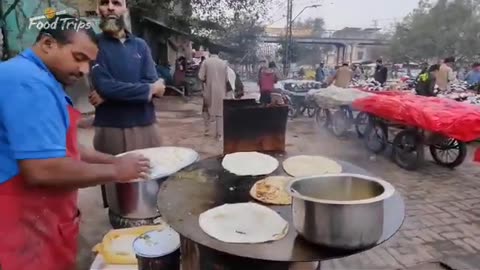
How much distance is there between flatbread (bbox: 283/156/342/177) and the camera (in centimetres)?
206

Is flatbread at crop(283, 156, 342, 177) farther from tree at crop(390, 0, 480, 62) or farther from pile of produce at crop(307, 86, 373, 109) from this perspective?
tree at crop(390, 0, 480, 62)

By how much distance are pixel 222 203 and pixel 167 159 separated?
885mm

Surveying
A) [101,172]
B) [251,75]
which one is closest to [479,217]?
[101,172]

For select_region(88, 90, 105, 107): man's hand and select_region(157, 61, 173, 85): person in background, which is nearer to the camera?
select_region(88, 90, 105, 107): man's hand

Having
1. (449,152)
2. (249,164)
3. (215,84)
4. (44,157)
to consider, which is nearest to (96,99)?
(249,164)

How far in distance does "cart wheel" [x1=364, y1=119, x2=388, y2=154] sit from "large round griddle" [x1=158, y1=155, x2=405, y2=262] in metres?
4.51

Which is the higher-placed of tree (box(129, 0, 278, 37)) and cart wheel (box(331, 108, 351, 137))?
tree (box(129, 0, 278, 37))

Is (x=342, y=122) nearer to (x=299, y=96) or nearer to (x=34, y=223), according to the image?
(x=299, y=96)

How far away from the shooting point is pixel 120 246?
88.0 inches

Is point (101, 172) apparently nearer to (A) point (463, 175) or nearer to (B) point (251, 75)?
(A) point (463, 175)

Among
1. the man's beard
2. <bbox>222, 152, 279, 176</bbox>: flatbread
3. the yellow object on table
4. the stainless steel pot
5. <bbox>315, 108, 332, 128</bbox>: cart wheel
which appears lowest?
<bbox>315, 108, 332, 128</bbox>: cart wheel

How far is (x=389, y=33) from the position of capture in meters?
37.0

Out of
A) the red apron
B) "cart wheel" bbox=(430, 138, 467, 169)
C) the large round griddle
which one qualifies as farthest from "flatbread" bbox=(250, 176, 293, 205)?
"cart wheel" bbox=(430, 138, 467, 169)

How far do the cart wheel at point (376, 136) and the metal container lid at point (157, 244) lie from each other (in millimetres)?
5248
